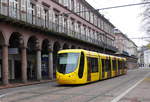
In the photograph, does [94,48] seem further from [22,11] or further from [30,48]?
[22,11]

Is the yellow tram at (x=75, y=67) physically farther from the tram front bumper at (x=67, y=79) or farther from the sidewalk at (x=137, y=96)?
the sidewalk at (x=137, y=96)

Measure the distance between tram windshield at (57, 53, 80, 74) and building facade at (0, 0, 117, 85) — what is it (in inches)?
154

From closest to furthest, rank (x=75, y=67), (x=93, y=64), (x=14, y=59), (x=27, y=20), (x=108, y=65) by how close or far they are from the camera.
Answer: (x=75, y=67) < (x=93, y=64) < (x=27, y=20) < (x=108, y=65) < (x=14, y=59)

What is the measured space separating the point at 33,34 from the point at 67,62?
31.8 ft

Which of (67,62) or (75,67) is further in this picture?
(67,62)

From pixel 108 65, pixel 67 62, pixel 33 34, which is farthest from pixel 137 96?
pixel 33 34

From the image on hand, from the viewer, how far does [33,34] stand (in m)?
28.9

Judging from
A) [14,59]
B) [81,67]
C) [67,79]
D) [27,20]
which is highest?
[27,20]

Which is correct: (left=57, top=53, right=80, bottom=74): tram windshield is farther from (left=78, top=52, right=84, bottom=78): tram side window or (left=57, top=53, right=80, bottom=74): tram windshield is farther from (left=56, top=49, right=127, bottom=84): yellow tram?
(left=78, top=52, right=84, bottom=78): tram side window

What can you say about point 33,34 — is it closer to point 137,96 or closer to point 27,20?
point 27,20

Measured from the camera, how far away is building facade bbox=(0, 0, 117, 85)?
79.6ft

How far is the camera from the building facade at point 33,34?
2425 cm

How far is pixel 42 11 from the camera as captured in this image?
32156 millimetres

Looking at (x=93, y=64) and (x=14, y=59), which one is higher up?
(x=14, y=59)
